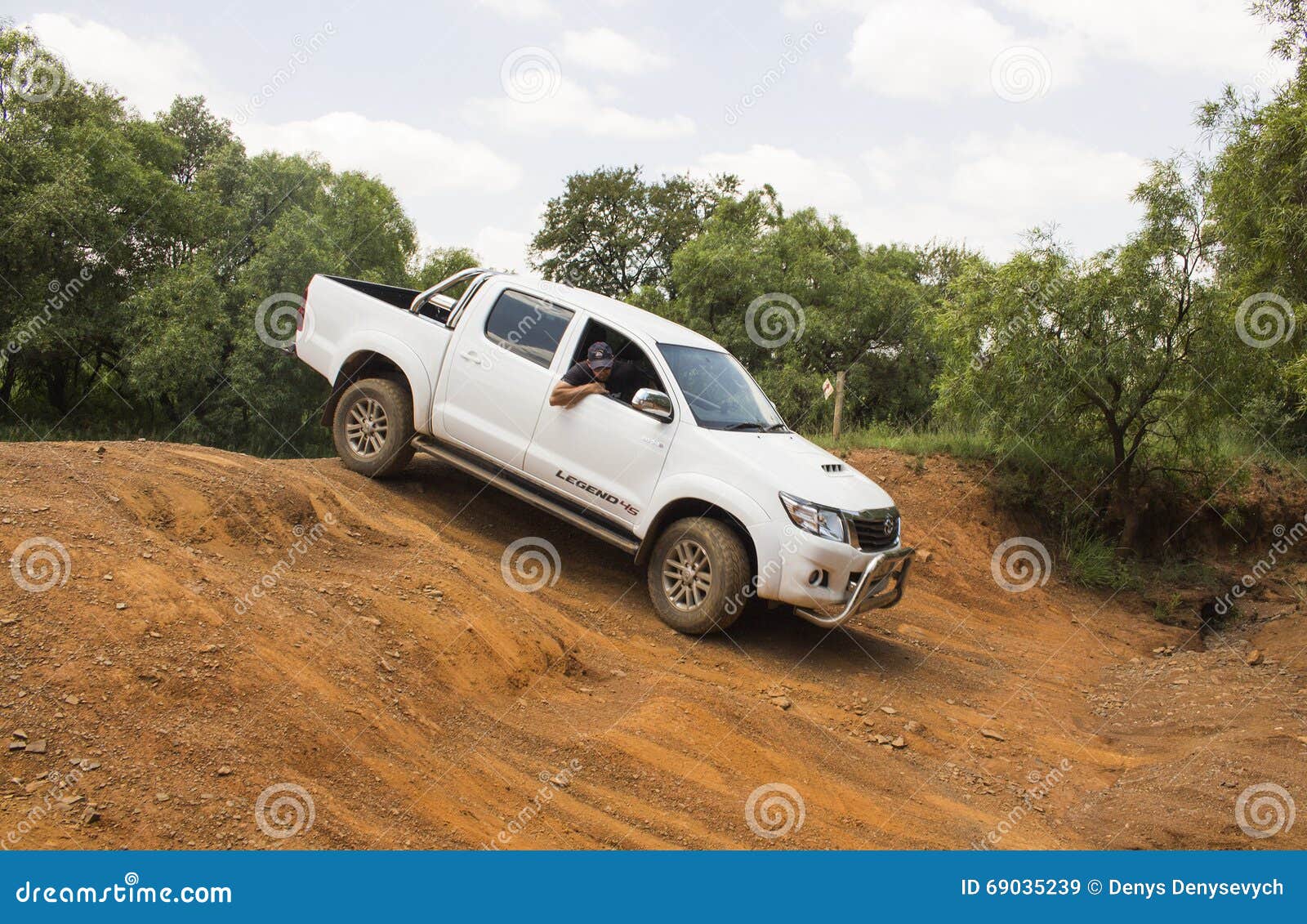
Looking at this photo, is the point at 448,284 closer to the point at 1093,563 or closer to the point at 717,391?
the point at 717,391

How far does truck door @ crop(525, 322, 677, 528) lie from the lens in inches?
298

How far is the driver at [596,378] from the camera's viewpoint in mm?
7738

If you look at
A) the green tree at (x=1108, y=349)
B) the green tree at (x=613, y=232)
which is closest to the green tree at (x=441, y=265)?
Answer: the green tree at (x=613, y=232)

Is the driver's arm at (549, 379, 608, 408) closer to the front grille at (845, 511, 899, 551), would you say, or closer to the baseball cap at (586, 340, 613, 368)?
the baseball cap at (586, 340, 613, 368)

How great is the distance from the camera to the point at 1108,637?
11.3 meters

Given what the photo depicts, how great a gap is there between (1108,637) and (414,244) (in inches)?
1500

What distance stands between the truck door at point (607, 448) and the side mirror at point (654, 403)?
0.06m

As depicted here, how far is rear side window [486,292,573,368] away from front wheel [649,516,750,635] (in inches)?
79.1

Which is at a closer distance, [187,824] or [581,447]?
[187,824]

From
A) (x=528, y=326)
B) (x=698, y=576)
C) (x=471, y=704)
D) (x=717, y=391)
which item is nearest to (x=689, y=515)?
(x=698, y=576)

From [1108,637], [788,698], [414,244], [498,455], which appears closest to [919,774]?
[788,698]

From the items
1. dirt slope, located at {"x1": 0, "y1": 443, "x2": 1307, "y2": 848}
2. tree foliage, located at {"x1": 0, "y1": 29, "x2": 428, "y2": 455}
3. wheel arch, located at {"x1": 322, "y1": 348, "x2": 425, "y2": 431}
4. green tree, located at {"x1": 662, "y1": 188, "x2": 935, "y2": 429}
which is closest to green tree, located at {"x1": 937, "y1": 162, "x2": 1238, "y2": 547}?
dirt slope, located at {"x1": 0, "y1": 443, "x2": 1307, "y2": 848}

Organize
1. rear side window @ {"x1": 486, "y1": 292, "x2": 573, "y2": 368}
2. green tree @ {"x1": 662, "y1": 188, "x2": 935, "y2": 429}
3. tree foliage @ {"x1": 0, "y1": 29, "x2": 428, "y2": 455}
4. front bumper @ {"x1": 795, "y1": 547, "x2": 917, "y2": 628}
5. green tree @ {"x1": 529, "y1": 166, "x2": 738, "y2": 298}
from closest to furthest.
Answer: front bumper @ {"x1": 795, "y1": 547, "x2": 917, "y2": 628} < rear side window @ {"x1": 486, "y1": 292, "x2": 573, "y2": 368} < tree foliage @ {"x1": 0, "y1": 29, "x2": 428, "y2": 455} < green tree @ {"x1": 662, "y1": 188, "x2": 935, "y2": 429} < green tree @ {"x1": 529, "y1": 166, "x2": 738, "y2": 298}

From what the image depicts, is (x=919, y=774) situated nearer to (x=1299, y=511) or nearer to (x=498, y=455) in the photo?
(x=498, y=455)
